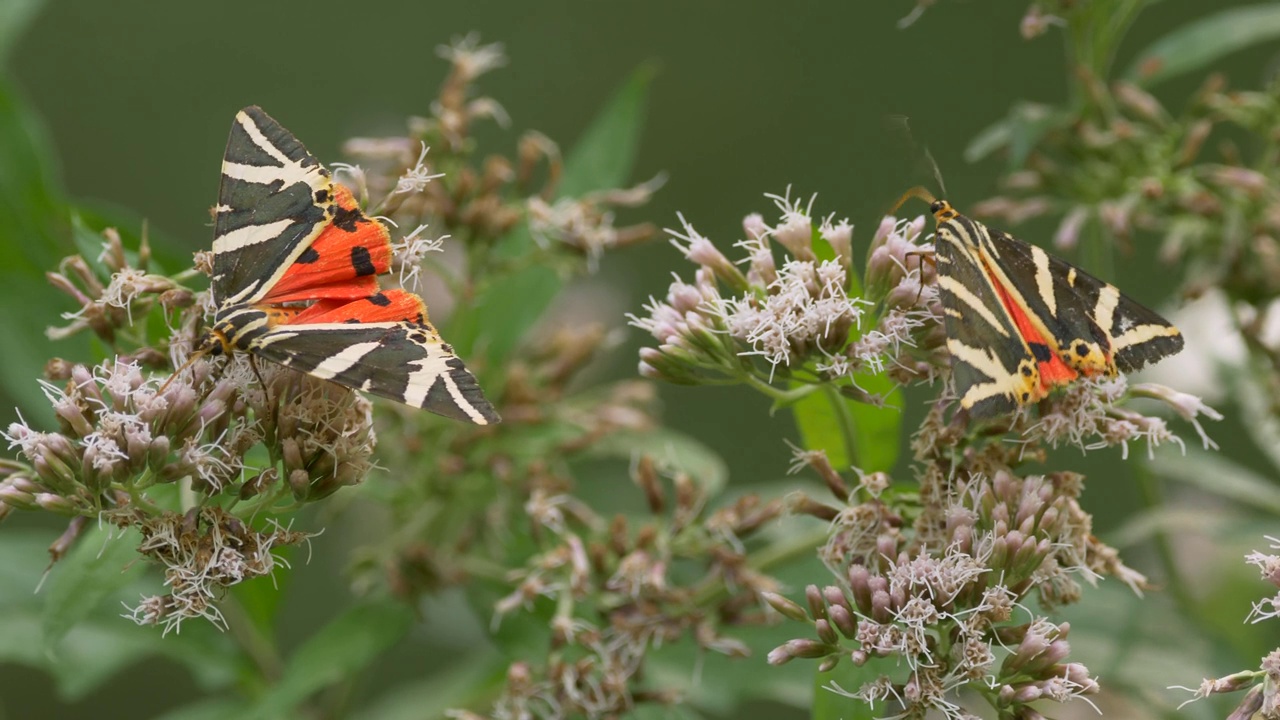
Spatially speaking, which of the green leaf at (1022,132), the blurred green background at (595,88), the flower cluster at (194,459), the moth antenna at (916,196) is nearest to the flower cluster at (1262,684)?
the moth antenna at (916,196)

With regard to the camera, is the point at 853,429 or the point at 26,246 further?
the point at 26,246

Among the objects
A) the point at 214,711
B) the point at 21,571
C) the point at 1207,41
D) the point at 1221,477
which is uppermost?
the point at 1207,41

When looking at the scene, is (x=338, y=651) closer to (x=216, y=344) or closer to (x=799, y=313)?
(x=216, y=344)

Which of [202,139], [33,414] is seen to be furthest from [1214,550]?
[202,139]

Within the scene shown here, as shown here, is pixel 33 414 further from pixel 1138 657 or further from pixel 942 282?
pixel 1138 657

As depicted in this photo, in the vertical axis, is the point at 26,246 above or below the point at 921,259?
below

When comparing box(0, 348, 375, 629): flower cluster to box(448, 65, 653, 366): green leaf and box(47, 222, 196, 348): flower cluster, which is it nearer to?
box(47, 222, 196, 348): flower cluster

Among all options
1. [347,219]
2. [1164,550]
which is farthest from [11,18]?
[1164,550]
